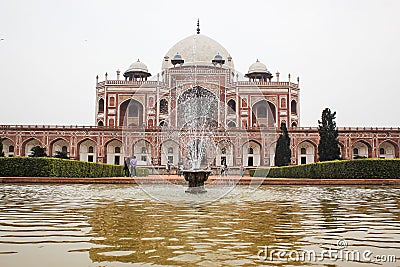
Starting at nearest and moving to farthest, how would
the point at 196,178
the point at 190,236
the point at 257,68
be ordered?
1. the point at 190,236
2. the point at 196,178
3. the point at 257,68

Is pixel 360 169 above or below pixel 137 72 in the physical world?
below

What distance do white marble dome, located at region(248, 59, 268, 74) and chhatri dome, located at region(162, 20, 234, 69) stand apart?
6.53ft

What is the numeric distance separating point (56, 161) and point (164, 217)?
994 cm

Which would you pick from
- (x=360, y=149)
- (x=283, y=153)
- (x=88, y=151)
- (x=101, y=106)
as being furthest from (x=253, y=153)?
(x=101, y=106)

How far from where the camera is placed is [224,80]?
1513 inches

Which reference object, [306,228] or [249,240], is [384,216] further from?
[249,240]

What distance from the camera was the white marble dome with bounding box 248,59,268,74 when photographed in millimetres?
44062

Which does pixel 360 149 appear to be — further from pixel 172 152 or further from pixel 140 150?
pixel 140 150

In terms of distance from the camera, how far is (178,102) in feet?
102

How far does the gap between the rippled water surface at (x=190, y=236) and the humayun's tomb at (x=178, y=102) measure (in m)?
25.8

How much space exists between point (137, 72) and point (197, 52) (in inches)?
234

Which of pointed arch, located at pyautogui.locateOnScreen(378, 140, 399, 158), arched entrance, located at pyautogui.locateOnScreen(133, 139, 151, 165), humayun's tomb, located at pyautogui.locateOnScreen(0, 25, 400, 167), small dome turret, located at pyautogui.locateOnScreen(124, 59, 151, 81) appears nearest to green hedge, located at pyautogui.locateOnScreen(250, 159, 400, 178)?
arched entrance, located at pyautogui.locateOnScreen(133, 139, 151, 165)

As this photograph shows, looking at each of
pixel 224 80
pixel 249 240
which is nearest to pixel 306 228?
pixel 249 240

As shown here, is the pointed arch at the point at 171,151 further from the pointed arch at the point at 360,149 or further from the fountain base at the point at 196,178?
the pointed arch at the point at 360,149
